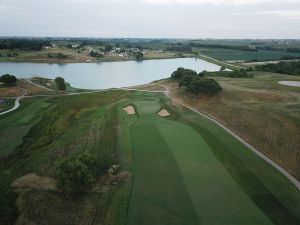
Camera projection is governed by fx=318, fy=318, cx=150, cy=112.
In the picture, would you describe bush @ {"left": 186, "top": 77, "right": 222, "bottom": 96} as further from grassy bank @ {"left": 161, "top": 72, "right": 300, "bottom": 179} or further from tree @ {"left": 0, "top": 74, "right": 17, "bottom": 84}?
tree @ {"left": 0, "top": 74, "right": 17, "bottom": 84}

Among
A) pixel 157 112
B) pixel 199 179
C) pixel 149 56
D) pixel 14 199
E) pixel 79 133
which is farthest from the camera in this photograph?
pixel 149 56

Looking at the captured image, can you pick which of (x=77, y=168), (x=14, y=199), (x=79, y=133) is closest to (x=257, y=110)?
(x=79, y=133)

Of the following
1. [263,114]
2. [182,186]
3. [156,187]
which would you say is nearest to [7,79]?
[263,114]

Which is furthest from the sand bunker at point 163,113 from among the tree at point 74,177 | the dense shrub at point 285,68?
the dense shrub at point 285,68

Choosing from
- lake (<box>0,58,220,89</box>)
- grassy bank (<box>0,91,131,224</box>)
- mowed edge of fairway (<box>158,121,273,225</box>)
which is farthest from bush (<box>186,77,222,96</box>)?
lake (<box>0,58,220,89</box>)

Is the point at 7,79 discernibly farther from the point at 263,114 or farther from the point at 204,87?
the point at 263,114

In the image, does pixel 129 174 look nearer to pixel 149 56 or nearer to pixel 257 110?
pixel 257 110
